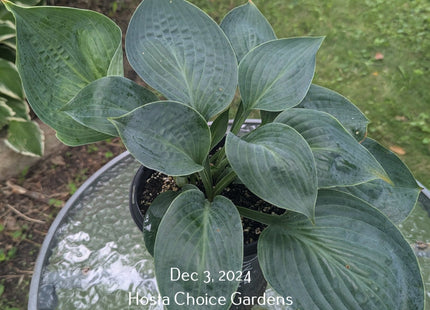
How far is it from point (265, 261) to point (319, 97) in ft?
0.97

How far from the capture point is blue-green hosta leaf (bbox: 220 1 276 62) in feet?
2.29

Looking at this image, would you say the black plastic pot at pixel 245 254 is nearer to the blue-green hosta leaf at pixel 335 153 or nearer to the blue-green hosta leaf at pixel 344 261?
the blue-green hosta leaf at pixel 344 261

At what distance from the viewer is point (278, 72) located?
24.6 inches

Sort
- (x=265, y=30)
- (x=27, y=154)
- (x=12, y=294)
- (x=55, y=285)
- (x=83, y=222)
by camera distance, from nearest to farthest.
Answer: (x=265, y=30)
(x=55, y=285)
(x=83, y=222)
(x=12, y=294)
(x=27, y=154)

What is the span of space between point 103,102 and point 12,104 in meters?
1.09

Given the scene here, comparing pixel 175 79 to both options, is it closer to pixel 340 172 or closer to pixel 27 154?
pixel 340 172

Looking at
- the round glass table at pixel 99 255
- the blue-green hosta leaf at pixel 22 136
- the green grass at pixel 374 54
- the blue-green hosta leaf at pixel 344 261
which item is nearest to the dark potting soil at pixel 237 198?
the blue-green hosta leaf at pixel 344 261

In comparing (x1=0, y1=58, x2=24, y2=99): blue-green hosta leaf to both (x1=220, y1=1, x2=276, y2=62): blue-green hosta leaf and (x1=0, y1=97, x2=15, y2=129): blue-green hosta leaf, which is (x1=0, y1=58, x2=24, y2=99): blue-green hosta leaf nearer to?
(x1=0, y1=97, x2=15, y2=129): blue-green hosta leaf

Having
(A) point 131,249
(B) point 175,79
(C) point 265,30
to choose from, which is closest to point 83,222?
(A) point 131,249

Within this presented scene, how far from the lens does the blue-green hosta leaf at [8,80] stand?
138 centimetres

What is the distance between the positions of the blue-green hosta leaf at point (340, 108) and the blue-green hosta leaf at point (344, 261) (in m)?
0.12

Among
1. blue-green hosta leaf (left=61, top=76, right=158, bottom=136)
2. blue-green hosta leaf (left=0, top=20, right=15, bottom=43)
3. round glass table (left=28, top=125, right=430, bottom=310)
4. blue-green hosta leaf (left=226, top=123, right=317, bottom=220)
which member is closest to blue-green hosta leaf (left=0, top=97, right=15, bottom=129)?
blue-green hosta leaf (left=0, top=20, right=15, bottom=43)

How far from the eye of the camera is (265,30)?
72cm

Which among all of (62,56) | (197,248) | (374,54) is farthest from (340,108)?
(374,54)
